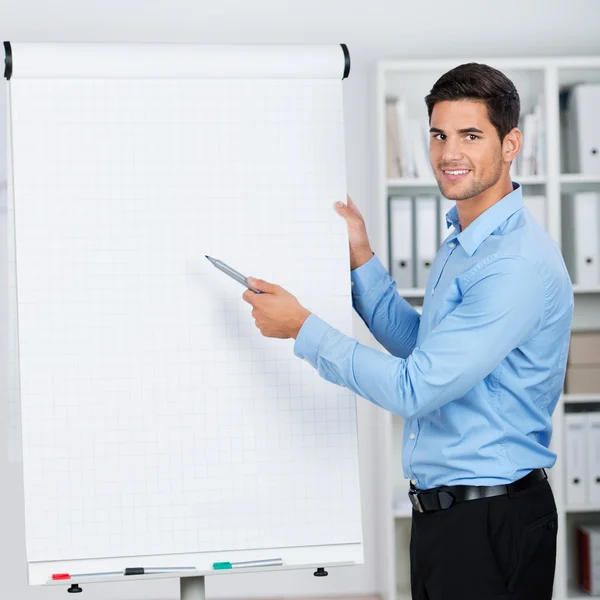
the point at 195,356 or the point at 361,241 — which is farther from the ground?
the point at 361,241

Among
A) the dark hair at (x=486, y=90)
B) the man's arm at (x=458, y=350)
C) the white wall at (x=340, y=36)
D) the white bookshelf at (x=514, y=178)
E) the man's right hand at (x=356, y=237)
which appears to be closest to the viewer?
the man's arm at (x=458, y=350)

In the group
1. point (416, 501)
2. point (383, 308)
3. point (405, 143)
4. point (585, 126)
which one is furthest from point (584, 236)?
point (416, 501)

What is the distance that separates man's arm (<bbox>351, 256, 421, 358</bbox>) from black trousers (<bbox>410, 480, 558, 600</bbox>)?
1.36ft

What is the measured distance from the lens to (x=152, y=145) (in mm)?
1623

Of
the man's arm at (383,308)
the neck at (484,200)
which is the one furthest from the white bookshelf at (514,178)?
the neck at (484,200)

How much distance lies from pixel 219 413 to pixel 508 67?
1855mm

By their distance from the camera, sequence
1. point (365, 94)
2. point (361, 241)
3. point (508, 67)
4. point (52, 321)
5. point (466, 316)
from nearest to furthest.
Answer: point (466, 316), point (52, 321), point (361, 241), point (508, 67), point (365, 94)

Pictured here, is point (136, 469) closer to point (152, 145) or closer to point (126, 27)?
point (152, 145)

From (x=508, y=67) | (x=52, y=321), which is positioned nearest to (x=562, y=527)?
(x=508, y=67)

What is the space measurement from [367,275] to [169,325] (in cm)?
44

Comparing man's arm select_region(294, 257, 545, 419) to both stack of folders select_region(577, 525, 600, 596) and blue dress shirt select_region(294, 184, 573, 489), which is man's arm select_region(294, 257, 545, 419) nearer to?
blue dress shirt select_region(294, 184, 573, 489)

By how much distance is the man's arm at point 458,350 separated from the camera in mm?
1392

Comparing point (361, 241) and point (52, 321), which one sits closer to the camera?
point (52, 321)

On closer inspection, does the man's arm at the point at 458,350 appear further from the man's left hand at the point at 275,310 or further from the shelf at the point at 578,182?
the shelf at the point at 578,182
